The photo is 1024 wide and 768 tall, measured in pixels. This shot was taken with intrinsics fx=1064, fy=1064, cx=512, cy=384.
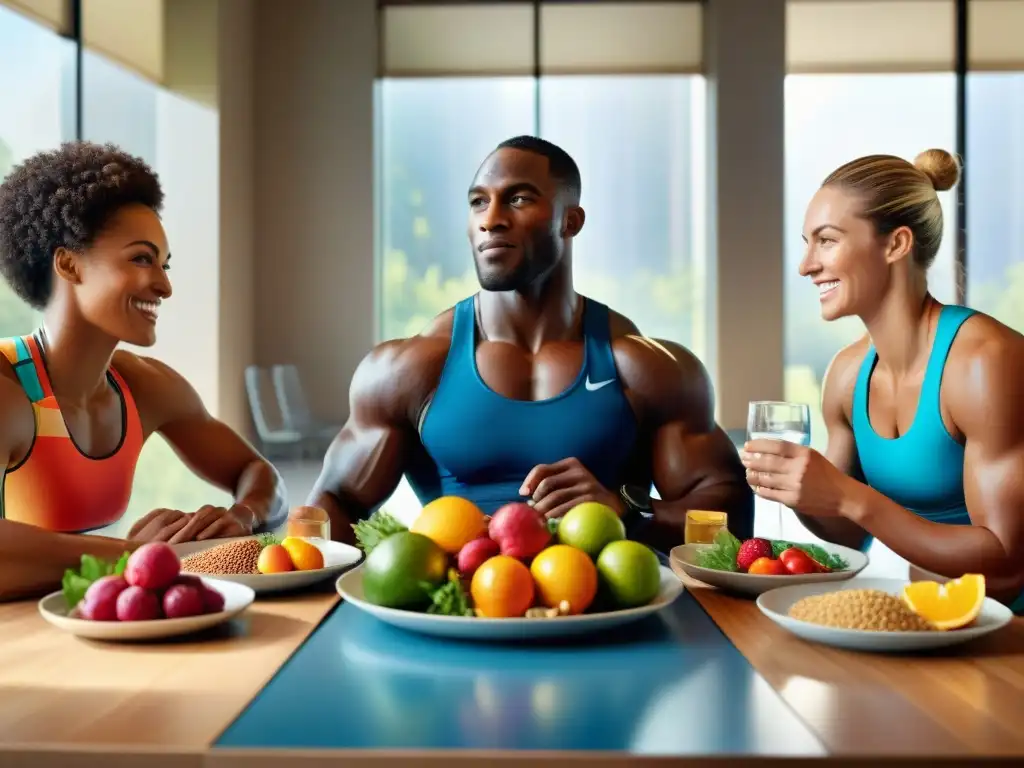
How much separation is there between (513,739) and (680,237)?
25.6ft

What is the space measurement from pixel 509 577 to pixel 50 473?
0.97 m

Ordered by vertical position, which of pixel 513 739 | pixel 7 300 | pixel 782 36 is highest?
pixel 782 36

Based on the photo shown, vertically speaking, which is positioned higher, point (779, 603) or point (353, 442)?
point (353, 442)

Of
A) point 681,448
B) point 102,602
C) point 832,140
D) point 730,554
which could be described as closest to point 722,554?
point 730,554

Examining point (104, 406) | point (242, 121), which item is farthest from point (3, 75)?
point (104, 406)

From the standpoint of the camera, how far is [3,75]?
530 centimetres

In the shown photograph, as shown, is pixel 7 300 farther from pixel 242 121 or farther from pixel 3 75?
pixel 242 121

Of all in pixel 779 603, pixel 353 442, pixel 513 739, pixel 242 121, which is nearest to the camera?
pixel 513 739

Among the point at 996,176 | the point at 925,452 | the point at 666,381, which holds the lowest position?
the point at 925,452

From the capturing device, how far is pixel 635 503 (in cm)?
185

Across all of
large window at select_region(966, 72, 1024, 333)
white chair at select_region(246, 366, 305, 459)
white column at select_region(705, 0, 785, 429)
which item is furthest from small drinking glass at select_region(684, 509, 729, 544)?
large window at select_region(966, 72, 1024, 333)

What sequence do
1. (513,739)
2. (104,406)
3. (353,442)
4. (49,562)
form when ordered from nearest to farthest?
(513,739) < (49,562) < (104,406) < (353,442)

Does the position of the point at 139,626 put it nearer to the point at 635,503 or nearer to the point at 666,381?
the point at 635,503

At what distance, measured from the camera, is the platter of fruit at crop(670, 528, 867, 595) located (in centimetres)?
136
